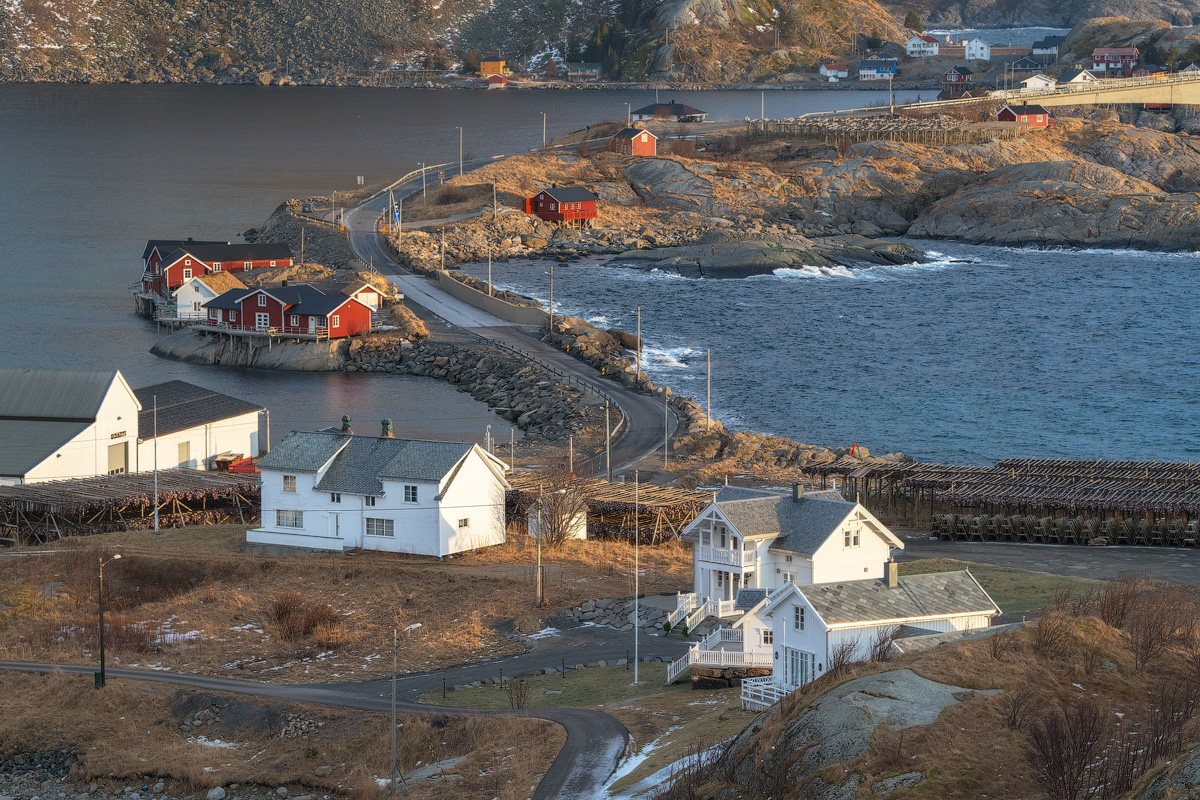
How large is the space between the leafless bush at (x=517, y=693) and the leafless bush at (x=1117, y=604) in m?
13.5

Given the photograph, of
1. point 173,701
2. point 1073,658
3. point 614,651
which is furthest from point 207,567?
point 1073,658

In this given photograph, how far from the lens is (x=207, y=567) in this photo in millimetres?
46875

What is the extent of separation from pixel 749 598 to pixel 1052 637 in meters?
10.3

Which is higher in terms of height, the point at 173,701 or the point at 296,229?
the point at 296,229

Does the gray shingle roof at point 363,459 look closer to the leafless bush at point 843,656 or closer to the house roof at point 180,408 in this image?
the house roof at point 180,408

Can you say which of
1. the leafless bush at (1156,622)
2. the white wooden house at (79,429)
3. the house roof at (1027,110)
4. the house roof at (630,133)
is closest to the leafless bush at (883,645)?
the leafless bush at (1156,622)

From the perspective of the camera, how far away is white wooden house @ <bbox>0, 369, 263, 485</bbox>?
190 ft

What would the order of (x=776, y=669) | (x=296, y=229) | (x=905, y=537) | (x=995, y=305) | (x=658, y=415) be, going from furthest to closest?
(x=296, y=229) < (x=995, y=305) < (x=658, y=415) < (x=905, y=537) < (x=776, y=669)

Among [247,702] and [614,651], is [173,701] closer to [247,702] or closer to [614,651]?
[247,702]

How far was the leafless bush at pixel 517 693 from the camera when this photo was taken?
34312 mm

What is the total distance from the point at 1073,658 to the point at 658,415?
144 ft

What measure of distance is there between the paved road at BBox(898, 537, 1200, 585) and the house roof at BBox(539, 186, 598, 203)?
3396 inches

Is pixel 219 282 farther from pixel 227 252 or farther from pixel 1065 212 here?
pixel 1065 212

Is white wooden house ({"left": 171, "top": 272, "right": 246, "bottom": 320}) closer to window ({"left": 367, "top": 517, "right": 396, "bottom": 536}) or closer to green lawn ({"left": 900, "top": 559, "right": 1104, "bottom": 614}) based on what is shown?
window ({"left": 367, "top": 517, "right": 396, "bottom": 536})
